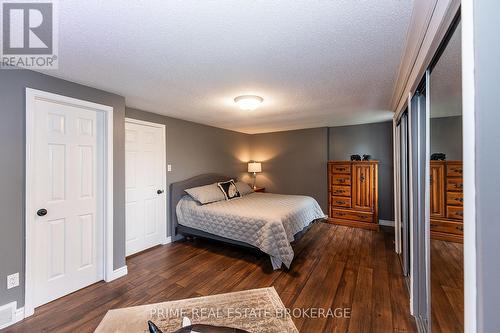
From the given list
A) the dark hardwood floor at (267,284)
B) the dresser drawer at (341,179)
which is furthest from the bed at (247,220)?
the dresser drawer at (341,179)

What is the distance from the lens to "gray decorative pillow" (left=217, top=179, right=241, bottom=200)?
420 cm

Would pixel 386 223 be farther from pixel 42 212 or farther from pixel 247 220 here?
pixel 42 212

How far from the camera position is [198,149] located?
444cm

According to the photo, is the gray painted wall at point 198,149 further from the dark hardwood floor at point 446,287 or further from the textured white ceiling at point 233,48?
the dark hardwood floor at point 446,287

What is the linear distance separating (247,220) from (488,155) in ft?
8.43

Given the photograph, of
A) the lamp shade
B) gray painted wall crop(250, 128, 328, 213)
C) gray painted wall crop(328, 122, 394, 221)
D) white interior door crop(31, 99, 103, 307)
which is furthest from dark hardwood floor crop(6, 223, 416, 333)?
the lamp shade

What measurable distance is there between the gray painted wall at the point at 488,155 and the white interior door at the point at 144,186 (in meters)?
3.65

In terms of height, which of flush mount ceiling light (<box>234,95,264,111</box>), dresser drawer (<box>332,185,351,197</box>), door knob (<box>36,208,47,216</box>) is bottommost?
dresser drawer (<box>332,185,351,197</box>)

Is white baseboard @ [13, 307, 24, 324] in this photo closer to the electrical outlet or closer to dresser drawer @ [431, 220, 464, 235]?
the electrical outlet

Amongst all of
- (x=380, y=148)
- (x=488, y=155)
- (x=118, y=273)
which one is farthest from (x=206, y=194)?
(x=380, y=148)

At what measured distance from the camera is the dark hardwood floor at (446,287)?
1014mm

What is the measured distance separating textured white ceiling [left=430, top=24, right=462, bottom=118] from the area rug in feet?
6.28

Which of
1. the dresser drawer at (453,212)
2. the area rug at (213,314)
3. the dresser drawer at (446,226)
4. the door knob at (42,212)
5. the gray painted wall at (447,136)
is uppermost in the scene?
the gray painted wall at (447,136)

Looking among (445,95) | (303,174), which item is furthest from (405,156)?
(303,174)
